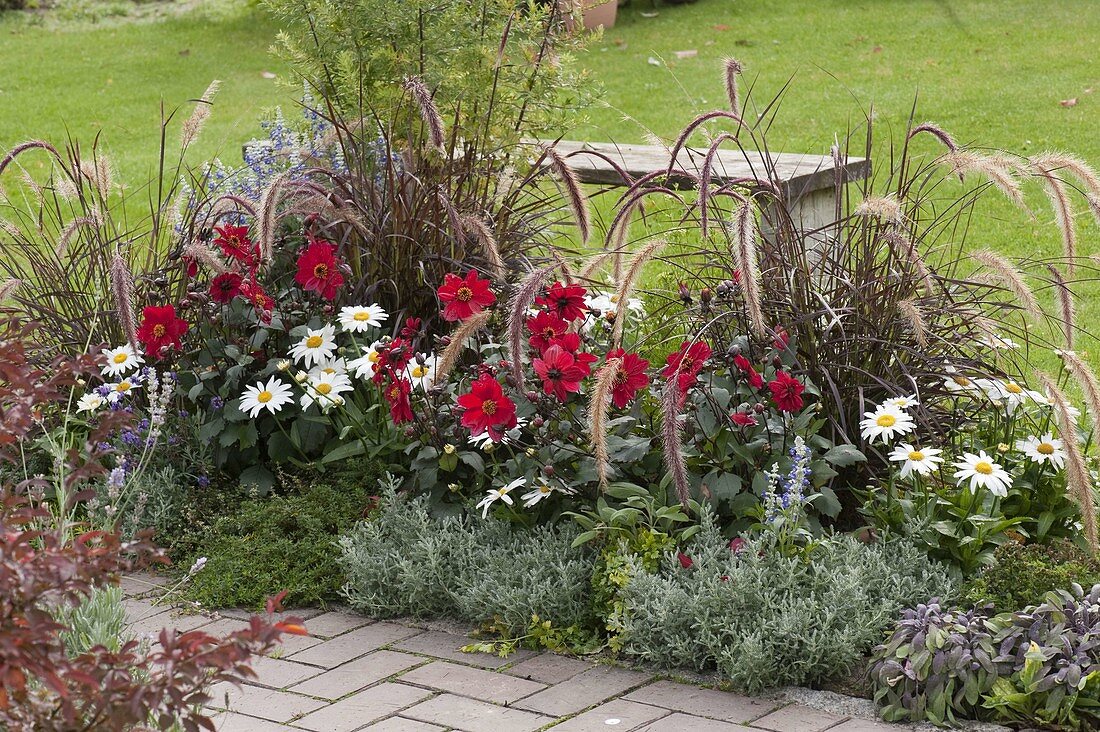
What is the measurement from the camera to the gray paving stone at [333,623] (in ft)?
11.9

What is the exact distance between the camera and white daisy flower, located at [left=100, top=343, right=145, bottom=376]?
4242mm

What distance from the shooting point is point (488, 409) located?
3654 millimetres

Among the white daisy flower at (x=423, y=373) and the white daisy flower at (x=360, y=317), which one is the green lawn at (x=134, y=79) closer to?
the white daisy flower at (x=360, y=317)

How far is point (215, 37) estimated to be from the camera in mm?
14805

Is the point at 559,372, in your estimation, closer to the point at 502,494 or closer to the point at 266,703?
the point at 502,494

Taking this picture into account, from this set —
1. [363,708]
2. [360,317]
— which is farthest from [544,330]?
[363,708]

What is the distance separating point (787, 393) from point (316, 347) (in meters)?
1.60

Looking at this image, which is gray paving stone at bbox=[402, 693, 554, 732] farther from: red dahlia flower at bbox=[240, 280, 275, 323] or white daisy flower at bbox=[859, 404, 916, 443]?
red dahlia flower at bbox=[240, 280, 275, 323]

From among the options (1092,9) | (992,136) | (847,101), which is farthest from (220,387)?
(1092,9)

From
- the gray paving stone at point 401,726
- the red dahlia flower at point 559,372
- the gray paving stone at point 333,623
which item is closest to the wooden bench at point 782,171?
the red dahlia flower at point 559,372

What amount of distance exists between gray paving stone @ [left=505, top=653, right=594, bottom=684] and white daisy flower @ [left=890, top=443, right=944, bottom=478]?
3.36ft

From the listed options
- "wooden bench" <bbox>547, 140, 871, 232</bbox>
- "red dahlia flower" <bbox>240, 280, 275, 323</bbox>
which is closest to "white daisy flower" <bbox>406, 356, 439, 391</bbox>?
"red dahlia flower" <bbox>240, 280, 275, 323</bbox>

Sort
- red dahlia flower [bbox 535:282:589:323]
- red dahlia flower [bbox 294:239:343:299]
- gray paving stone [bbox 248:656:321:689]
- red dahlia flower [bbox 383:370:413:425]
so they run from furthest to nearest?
red dahlia flower [bbox 294:239:343:299] < red dahlia flower [bbox 535:282:589:323] < red dahlia flower [bbox 383:370:413:425] < gray paving stone [bbox 248:656:321:689]

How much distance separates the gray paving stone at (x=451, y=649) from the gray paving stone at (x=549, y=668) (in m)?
0.04
